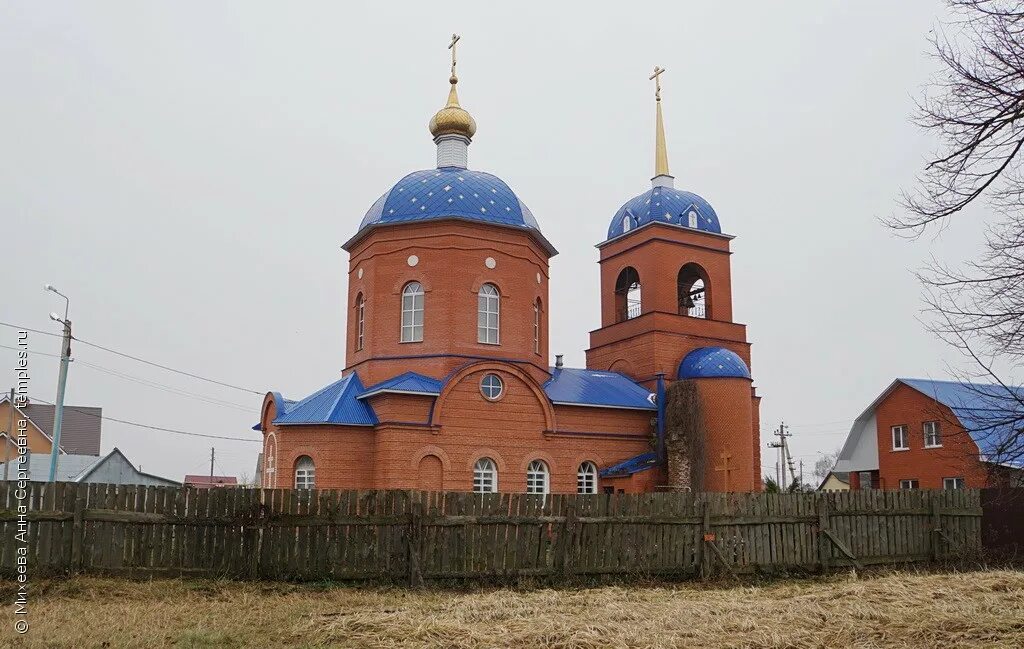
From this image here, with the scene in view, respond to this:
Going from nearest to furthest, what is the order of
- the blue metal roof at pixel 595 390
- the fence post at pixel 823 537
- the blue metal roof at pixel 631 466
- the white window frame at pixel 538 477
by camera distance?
1. the fence post at pixel 823 537
2. the white window frame at pixel 538 477
3. the blue metal roof at pixel 631 466
4. the blue metal roof at pixel 595 390

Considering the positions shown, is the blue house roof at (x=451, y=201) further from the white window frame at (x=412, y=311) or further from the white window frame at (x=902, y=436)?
the white window frame at (x=902, y=436)

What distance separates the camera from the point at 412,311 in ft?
74.0

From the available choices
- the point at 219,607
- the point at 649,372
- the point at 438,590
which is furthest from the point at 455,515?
the point at 649,372

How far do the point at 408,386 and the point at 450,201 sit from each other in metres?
5.11

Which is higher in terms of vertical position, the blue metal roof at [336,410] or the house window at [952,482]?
the blue metal roof at [336,410]

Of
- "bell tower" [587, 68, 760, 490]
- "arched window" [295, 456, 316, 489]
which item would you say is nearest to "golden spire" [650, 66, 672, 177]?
"bell tower" [587, 68, 760, 490]

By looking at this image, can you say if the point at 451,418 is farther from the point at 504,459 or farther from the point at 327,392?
the point at 327,392

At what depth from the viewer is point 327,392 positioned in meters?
22.3

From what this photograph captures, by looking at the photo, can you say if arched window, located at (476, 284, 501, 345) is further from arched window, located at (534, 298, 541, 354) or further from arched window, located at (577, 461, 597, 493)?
arched window, located at (577, 461, 597, 493)

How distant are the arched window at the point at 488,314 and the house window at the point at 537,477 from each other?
3258 millimetres

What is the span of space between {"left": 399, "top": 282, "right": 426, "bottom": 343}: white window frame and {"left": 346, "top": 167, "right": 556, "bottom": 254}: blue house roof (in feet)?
5.91

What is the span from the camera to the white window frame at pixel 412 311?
73.4 feet

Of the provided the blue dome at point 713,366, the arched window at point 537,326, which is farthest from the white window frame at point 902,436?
the arched window at point 537,326

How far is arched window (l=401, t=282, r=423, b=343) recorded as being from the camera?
2239 cm
